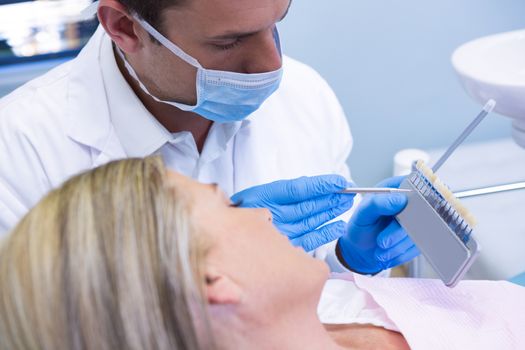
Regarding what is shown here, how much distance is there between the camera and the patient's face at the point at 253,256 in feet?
2.65

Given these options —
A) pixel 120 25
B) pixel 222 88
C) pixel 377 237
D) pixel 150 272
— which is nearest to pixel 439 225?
pixel 377 237

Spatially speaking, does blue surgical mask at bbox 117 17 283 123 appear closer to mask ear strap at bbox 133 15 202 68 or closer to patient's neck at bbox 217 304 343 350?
mask ear strap at bbox 133 15 202 68

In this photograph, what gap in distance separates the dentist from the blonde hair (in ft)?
1.45

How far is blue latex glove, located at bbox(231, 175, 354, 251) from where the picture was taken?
1.18 metres

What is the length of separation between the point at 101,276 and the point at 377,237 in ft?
2.42

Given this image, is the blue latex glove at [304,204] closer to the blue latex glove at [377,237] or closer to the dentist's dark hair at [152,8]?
the blue latex glove at [377,237]

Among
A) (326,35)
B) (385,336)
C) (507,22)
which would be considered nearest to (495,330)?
(385,336)

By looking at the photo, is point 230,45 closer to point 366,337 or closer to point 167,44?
point 167,44

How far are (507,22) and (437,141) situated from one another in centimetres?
49

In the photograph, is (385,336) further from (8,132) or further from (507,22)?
(507,22)

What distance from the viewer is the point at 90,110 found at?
4.23ft

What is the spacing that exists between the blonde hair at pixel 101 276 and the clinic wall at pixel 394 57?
1407 mm

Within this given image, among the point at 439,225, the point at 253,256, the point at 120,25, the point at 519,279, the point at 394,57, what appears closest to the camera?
the point at 253,256

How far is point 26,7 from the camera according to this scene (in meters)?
2.21
